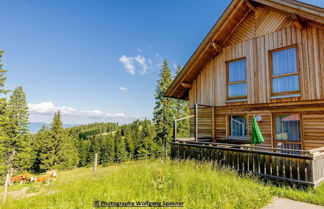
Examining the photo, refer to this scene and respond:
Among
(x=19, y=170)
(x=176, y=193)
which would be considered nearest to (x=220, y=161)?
(x=176, y=193)

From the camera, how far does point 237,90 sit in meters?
9.98

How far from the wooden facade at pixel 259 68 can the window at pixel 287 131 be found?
193 millimetres

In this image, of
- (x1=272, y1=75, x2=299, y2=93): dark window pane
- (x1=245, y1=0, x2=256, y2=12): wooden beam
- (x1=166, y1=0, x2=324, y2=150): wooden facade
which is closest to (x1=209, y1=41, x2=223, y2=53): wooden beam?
(x1=166, y1=0, x2=324, y2=150): wooden facade

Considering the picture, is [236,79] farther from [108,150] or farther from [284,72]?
[108,150]

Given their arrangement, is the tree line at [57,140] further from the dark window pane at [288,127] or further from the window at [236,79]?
the dark window pane at [288,127]

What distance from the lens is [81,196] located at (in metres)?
4.86

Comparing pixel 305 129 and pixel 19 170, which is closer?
pixel 305 129

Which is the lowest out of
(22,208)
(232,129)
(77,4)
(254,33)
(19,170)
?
(19,170)

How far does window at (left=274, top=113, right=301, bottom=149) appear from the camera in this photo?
7.76m

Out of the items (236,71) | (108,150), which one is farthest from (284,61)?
(108,150)

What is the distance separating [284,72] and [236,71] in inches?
99.2

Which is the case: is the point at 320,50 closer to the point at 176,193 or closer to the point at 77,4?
the point at 176,193

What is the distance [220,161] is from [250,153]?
1299mm

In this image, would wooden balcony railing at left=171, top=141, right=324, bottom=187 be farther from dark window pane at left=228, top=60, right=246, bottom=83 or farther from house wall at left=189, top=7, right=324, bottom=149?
dark window pane at left=228, top=60, right=246, bottom=83
